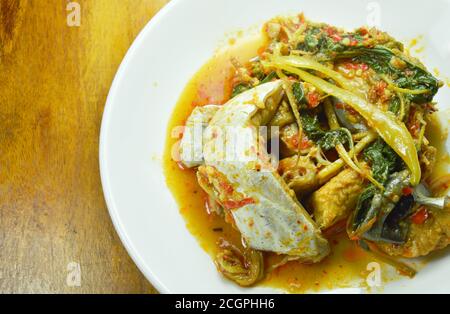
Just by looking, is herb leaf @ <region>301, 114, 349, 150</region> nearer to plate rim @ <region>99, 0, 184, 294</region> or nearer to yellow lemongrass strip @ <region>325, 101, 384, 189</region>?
yellow lemongrass strip @ <region>325, 101, 384, 189</region>

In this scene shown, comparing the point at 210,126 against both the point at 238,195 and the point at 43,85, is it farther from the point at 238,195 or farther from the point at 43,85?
the point at 43,85

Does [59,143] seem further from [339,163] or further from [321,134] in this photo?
[339,163]

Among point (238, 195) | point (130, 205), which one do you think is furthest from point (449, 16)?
point (130, 205)

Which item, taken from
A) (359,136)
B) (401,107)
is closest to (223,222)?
(359,136)

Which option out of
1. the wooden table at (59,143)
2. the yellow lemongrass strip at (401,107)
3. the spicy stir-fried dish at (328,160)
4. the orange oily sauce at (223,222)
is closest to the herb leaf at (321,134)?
the spicy stir-fried dish at (328,160)
